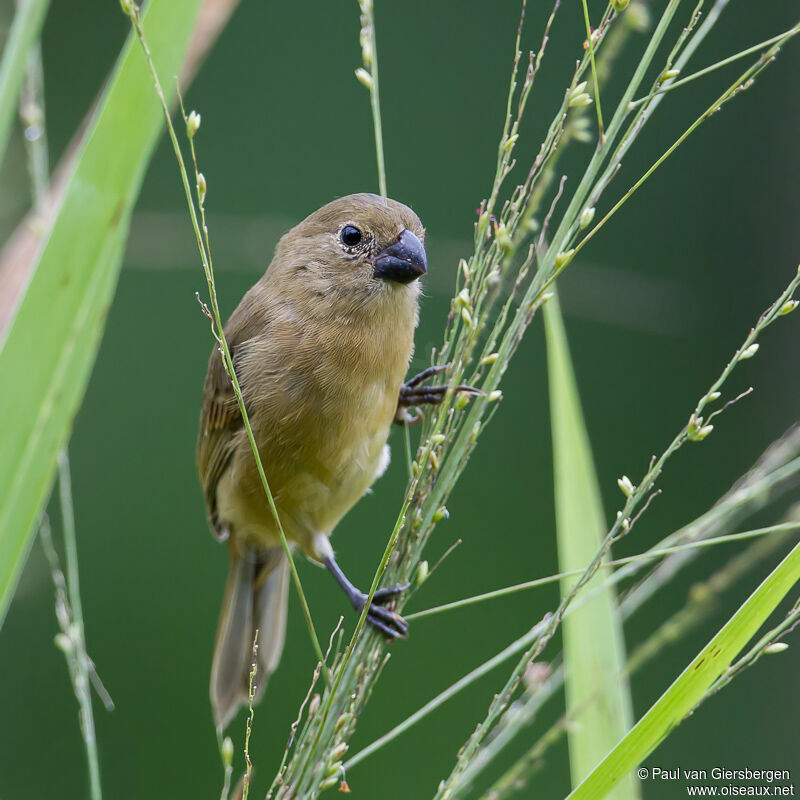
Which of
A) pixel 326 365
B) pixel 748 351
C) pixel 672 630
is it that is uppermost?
pixel 326 365

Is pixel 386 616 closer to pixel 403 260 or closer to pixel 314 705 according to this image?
pixel 314 705

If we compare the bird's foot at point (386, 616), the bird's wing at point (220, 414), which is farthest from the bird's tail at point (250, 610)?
the bird's foot at point (386, 616)

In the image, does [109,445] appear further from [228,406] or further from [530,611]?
[228,406]

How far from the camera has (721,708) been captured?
16.5ft

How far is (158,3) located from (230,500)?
1.51 metres

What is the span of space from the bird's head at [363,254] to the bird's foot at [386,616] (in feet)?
2.45

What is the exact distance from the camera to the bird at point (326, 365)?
222 cm

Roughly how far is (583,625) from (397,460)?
292cm

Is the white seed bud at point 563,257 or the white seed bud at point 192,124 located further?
Answer: the white seed bud at point 563,257

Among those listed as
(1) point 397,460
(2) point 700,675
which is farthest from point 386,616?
(1) point 397,460

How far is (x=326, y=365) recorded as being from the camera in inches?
87.9

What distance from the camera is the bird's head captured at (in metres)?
2.20

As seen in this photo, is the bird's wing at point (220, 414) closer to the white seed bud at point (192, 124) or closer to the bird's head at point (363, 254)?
the bird's head at point (363, 254)

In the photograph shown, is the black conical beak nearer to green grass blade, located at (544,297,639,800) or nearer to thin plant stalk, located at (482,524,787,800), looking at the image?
green grass blade, located at (544,297,639,800)
